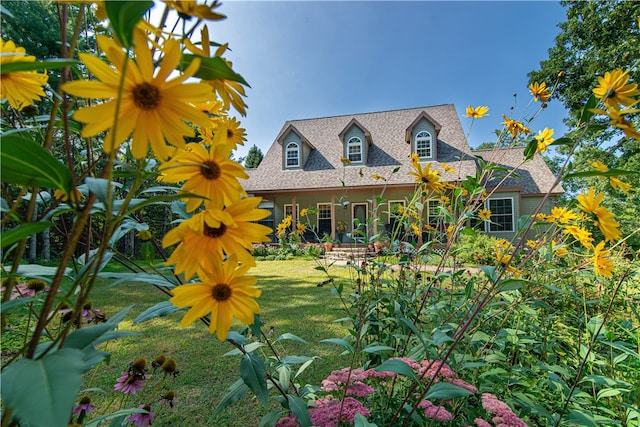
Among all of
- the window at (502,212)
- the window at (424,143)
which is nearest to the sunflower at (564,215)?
the window at (424,143)

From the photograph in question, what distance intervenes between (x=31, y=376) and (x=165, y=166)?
27cm

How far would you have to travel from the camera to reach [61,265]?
1.36 ft

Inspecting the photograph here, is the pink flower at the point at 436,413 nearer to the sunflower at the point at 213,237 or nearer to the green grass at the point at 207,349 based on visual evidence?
the green grass at the point at 207,349

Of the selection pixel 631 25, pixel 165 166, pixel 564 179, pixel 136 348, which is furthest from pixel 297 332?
pixel 631 25

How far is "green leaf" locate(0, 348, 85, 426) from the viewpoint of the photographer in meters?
0.28

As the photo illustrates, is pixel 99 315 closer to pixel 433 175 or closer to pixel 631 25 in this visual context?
pixel 433 175

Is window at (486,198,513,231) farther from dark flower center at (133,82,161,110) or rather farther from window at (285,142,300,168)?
dark flower center at (133,82,161,110)

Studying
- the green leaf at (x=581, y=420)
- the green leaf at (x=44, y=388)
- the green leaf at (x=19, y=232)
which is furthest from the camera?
the green leaf at (x=581, y=420)

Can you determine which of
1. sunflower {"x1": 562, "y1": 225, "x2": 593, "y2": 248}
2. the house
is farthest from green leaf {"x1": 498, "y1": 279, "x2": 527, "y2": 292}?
the house

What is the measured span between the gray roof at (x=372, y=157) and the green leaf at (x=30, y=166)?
10.8m

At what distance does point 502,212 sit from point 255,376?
523 inches

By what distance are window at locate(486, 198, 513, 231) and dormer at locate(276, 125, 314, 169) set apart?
25.2ft

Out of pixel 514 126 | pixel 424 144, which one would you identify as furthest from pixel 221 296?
pixel 424 144

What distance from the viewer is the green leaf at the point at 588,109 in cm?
79
